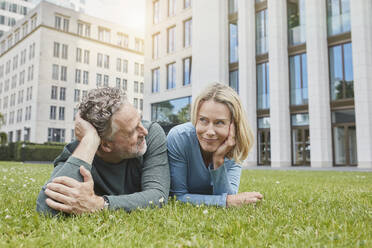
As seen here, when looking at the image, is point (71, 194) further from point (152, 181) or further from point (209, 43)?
point (209, 43)

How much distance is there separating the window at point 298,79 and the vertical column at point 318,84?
98cm

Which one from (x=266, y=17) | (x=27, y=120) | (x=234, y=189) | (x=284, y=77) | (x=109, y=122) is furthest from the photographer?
(x=27, y=120)

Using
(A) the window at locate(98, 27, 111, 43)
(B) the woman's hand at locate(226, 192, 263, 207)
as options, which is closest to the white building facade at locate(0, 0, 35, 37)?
(A) the window at locate(98, 27, 111, 43)

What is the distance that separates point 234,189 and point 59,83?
5361cm

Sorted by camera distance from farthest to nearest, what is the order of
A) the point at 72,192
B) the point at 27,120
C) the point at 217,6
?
the point at 27,120 → the point at 217,6 → the point at 72,192

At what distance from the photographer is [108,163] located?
3066 mm

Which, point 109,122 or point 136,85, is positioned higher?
point 136,85

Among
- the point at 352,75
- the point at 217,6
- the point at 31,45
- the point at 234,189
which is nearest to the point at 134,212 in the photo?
the point at 234,189

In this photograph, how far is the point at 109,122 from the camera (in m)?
2.72

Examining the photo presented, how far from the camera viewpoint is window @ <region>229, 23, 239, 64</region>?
26.6 metres

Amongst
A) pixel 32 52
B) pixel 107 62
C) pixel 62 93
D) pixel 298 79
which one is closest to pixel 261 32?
pixel 298 79

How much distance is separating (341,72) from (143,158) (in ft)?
67.2

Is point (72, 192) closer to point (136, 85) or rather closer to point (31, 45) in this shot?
point (31, 45)

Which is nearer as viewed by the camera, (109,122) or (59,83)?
(109,122)
